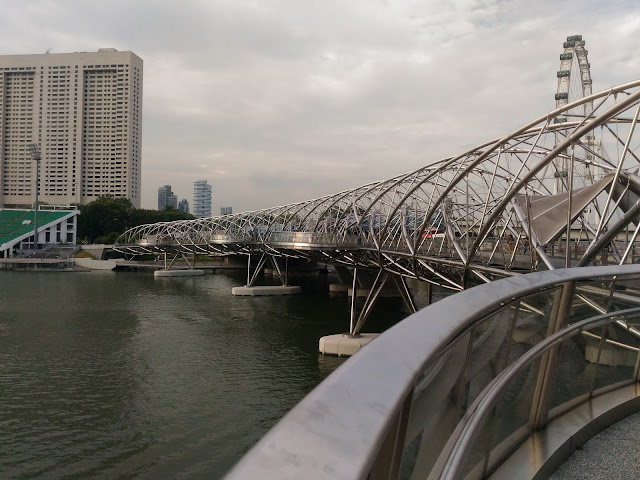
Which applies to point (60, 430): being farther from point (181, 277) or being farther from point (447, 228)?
point (181, 277)

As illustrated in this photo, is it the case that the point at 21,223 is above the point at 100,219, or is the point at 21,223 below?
below

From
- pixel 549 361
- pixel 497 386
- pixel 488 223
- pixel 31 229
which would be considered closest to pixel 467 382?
pixel 497 386

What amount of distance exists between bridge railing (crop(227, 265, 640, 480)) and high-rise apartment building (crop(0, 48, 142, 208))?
506 ft

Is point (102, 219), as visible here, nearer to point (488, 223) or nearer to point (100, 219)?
point (100, 219)

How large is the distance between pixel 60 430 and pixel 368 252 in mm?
23038

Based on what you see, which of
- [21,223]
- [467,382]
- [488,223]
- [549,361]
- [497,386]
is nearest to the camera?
[467,382]

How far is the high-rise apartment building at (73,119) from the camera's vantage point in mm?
146250

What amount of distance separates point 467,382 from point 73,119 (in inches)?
6504

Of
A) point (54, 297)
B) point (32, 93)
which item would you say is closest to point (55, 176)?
point (32, 93)

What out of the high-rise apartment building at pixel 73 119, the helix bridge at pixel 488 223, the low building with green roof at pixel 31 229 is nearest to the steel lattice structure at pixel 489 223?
the helix bridge at pixel 488 223

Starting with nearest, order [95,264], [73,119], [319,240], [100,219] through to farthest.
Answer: [319,240]
[95,264]
[100,219]
[73,119]

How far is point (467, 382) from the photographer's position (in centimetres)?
255

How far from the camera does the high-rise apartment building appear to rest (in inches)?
5758

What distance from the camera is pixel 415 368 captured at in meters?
1.42
